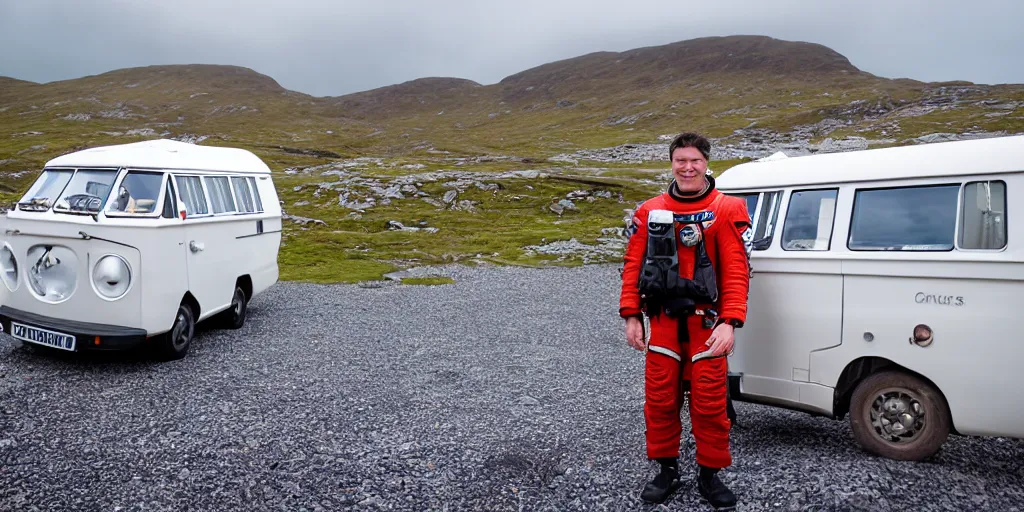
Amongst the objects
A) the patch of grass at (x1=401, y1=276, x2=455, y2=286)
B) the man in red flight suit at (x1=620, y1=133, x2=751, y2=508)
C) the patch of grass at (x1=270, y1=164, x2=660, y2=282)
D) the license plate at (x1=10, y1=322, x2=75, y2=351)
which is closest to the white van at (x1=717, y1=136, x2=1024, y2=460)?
the man in red flight suit at (x1=620, y1=133, x2=751, y2=508)

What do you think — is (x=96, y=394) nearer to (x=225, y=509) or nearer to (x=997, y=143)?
(x=225, y=509)

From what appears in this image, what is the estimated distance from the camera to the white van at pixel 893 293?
→ 5652 mm

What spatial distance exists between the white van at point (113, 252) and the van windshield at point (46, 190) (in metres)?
0.02

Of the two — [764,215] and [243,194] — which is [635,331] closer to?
[764,215]

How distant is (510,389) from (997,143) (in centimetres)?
676

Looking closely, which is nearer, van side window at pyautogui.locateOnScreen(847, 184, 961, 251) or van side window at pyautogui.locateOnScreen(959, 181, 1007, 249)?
van side window at pyautogui.locateOnScreen(959, 181, 1007, 249)

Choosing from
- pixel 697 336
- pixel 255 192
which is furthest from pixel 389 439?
pixel 255 192

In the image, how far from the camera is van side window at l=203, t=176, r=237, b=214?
487 inches

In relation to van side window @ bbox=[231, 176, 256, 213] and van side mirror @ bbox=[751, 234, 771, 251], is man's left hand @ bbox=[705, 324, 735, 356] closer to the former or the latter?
van side mirror @ bbox=[751, 234, 771, 251]

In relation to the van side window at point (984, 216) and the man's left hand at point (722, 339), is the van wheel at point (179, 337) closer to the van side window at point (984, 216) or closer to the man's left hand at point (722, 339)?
the man's left hand at point (722, 339)

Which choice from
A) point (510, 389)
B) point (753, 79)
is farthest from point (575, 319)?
point (753, 79)

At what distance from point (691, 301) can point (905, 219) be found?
2.59 meters

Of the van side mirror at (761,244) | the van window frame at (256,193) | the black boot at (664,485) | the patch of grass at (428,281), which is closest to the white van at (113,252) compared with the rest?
the van window frame at (256,193)

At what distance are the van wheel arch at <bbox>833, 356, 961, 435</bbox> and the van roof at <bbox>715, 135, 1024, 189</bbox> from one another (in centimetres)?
181
